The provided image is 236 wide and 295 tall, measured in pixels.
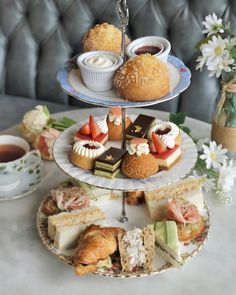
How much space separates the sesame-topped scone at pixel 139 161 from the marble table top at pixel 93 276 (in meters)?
0.23

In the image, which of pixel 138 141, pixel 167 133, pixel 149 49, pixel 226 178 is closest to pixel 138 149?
pixel 138 141

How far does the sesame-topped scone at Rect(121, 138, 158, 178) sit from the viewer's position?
1.17m

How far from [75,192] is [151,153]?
9.5 inches

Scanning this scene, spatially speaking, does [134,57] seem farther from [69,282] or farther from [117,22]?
[117,22]

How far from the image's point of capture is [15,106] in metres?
2.29

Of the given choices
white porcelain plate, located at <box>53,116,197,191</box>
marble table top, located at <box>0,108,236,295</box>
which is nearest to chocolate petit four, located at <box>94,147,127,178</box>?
white porcelain plate, located at <box>53,116,197,191</box>

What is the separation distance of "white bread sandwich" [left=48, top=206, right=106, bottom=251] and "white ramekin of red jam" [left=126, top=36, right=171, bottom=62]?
390 mm

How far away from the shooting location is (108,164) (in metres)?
1.16

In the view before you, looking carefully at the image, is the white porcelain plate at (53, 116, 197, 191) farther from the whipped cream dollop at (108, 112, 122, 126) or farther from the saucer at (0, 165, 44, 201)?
the saucer at (0, 165, 44, 201)

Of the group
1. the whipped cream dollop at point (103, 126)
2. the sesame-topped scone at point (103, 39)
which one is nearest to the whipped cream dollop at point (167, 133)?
the whipped cream dollop at point (103, 126)

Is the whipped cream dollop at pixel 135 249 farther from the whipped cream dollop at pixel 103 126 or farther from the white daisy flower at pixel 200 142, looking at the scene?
the white daisy flower at pixel 200 142

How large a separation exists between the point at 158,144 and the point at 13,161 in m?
0.41

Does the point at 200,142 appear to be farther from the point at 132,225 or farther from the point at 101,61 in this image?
the point at 101,61

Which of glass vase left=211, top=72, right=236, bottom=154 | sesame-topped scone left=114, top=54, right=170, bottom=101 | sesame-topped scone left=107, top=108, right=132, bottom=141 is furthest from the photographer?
glass vase left=211, top=72, right=236, bottom=154
